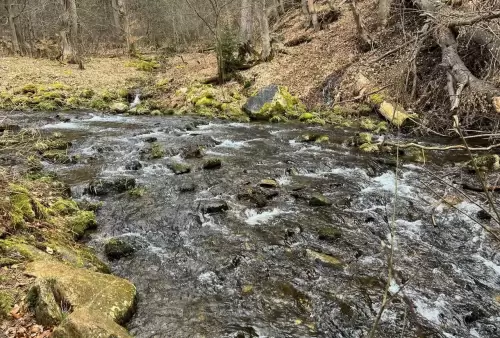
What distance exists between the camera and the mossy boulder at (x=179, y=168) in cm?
895

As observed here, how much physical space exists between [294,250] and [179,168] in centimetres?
400

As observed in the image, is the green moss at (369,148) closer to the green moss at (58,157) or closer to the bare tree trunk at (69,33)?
the green moss at (58,157)

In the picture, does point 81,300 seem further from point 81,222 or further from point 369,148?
point 369,148

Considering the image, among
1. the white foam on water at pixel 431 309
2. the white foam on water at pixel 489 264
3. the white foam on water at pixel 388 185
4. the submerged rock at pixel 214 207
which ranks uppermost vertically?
the submerged rock at pixel 214 207

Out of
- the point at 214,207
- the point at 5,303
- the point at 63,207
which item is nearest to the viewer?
the point at 5,303

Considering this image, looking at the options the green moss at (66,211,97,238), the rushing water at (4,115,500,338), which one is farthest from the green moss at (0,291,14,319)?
the green moss at (66,211,97,238)

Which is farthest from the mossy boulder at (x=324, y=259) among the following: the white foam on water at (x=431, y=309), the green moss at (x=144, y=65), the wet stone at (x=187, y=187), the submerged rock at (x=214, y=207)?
the green moss at (x=144, y=65)

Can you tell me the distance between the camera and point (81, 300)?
13.1 ft

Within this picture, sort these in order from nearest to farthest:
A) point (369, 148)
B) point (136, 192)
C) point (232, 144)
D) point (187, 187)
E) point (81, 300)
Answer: point (81, 300) → point (136, 192) → point (187, 187) → point (369, 148) → point (232, 144)

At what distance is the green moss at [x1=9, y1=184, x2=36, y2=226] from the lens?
5.12 meters

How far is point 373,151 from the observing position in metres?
A: 10.3

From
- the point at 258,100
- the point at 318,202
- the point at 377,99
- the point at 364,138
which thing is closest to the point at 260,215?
the point at 318,202

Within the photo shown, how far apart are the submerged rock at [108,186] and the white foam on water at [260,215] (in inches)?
98.5

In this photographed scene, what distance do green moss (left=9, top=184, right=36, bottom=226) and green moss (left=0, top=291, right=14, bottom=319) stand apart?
1.54 m
